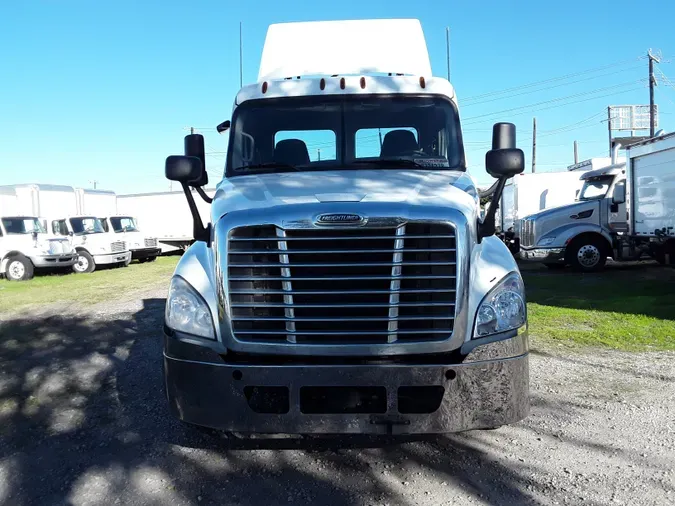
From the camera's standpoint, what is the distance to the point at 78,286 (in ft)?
50.3

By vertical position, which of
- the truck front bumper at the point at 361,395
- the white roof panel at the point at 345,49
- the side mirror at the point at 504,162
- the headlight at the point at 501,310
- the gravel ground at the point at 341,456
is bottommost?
→ the gravel ground at the point at 341,456

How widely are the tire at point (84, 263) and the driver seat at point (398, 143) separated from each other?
17.5 meters

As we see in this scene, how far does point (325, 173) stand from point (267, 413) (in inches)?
76.3

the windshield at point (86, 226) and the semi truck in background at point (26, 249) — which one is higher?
the windshield at point (86, 226)

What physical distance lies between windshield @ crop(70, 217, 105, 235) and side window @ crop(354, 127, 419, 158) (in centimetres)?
1769

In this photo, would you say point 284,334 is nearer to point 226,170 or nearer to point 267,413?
point 267,413

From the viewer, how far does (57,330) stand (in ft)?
28.5

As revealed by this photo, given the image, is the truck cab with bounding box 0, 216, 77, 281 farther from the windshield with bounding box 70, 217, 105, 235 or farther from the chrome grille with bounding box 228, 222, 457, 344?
the chrome grille with bounding box 228, 222, 457, 344

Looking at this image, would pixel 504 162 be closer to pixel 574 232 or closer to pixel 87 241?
pixel 574 232

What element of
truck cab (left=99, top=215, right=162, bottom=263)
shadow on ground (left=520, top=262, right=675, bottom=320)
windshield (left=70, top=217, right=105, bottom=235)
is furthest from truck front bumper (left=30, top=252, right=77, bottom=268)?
shadow on ground (left=520, top=262, right=675, bottom=320)

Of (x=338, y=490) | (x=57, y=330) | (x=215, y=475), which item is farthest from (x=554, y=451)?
(x=57, y=330)

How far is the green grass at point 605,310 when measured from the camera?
7297 mm

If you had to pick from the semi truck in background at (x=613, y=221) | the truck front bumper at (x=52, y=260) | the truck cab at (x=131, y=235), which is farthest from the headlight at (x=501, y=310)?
the truck cab at (x=131, y=235)

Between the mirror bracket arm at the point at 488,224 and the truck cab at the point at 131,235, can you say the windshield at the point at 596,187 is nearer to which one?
the mirror bracket arm at the point at 488,224
